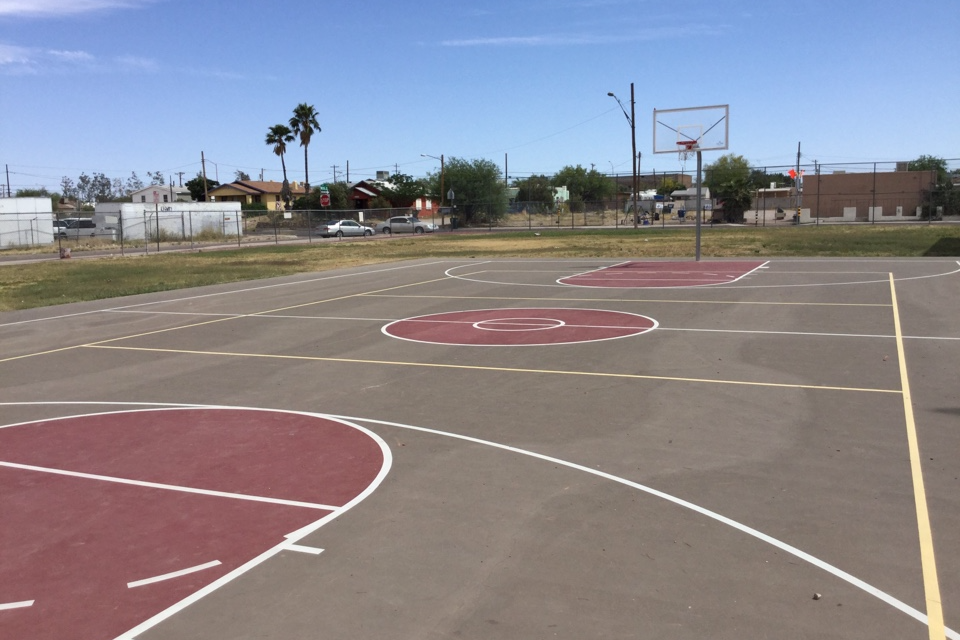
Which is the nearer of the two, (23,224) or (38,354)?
(38,354)

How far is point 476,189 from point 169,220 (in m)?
35.5

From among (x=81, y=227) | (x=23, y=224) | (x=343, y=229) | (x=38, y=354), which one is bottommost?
(x=38, y=354)

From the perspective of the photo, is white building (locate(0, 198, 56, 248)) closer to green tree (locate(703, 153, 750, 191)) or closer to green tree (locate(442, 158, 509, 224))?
green tree (locate(442, 158, 509, 224))

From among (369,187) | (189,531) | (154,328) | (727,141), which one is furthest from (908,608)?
(369,187)

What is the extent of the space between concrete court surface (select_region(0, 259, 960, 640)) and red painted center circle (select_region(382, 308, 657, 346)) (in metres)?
0.23

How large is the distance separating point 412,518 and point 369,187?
99275mm

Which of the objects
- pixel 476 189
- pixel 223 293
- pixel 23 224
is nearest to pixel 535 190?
pixel 476 189

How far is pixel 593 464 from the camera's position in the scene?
7.70 metres

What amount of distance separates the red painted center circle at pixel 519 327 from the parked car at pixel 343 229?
47.2 metres

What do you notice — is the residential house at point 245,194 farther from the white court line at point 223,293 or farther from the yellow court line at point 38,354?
the yellow court line at point 38,354

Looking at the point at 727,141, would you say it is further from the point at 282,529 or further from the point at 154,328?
the point at 282,529

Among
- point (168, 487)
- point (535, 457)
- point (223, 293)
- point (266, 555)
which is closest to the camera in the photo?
point (266, 555)

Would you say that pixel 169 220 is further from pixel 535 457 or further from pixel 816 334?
pixel 535 457

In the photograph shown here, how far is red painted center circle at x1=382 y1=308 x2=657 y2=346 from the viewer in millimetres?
14750
